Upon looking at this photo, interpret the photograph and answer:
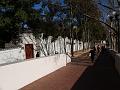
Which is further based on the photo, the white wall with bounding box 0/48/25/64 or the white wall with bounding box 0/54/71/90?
the white wall with bounding box 0/48/25/64

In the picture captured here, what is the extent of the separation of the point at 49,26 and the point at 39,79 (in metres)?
18.6

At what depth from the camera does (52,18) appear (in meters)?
39.3

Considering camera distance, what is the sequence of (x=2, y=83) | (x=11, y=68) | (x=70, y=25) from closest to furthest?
(x=2, y=83) < (x=11, y=68) < (x=70, y=25)

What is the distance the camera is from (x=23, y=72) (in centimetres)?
1664

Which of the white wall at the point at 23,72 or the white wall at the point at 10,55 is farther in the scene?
the white wall at the point at 10,55

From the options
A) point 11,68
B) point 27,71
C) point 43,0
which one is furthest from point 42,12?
point 11,68

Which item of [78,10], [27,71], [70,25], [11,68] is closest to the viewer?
[11,68]

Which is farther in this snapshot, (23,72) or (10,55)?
(10,55)

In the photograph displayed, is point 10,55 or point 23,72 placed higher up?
point 10,55

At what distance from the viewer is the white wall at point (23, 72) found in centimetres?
1402

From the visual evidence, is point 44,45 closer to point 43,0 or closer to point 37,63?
point 43,0

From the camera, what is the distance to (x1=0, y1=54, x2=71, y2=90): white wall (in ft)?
46.0

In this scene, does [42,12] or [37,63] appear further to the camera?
[42,12]

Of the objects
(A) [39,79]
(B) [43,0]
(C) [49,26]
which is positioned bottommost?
(A) [39,79]
